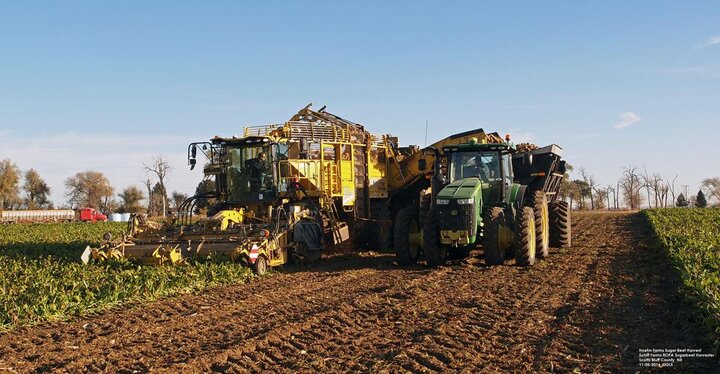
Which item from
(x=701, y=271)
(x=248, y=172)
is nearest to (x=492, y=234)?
(x=701, y=271)

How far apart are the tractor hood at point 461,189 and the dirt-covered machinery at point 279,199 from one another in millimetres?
3442

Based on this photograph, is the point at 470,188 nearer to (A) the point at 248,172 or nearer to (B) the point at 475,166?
(B) the point at 475,166

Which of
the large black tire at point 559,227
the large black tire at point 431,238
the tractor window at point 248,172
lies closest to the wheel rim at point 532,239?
the large black tire at point 431,238

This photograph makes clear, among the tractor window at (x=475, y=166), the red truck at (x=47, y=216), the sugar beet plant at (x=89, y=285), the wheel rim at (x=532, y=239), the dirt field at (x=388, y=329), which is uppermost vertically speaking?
the tractor window at (x=475, y=166)

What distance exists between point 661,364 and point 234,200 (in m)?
11.4

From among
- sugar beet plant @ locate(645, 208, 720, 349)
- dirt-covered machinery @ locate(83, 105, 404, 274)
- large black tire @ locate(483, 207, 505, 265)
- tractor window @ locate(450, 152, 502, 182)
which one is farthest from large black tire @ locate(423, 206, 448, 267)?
sugar beet plant @ locate(645, 208, 720, 349)

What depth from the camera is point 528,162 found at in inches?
539

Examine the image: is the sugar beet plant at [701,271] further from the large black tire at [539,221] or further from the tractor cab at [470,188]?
the tractor cab at [470,188]

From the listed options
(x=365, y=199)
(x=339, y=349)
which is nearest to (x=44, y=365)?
(x=339, y=349)

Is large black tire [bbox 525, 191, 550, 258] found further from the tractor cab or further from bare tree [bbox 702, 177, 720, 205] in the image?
bare tree [bbox 702, 177, 720, 205]

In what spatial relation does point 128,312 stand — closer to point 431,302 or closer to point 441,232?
point 431,302

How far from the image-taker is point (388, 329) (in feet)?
24.0

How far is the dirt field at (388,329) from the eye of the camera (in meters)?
5.97

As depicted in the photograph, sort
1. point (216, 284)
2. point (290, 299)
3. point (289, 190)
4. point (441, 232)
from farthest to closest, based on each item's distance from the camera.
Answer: point (289, 190) < point (441, 232) < point (216, 284) < point (290, 299)
